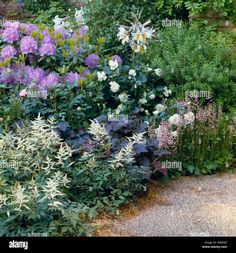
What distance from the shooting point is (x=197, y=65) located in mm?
6711

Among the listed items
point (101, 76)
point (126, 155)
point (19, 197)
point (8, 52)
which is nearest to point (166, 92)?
point (101, 76)

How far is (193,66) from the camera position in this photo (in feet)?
21.6

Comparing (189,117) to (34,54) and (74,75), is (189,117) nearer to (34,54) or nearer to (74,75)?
(74,75)

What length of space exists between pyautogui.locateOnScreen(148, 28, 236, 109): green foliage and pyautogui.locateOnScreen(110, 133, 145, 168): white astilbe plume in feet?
4.41

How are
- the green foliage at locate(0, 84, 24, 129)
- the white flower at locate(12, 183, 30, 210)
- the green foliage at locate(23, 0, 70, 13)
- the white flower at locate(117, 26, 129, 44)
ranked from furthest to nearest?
the green foliage at locate(23, 0, 70, 13)
the white flower at locate(117, 26, 129, 44)
the green foliage at locate(0, 84, 24, 129)
the white flower at locate(12, 183, 30, 210)

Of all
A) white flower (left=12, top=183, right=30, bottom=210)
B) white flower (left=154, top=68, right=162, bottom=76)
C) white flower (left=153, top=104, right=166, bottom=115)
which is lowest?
white flower (left=12, top=183, right=30, bottom=210)

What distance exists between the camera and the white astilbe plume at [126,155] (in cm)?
500

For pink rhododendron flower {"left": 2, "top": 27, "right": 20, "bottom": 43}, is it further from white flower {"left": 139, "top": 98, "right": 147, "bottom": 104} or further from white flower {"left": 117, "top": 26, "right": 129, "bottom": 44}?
white flower {"left": 139, "top": 98, "right": 147, "bottom": 104}

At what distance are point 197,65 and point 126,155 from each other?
2030 mm

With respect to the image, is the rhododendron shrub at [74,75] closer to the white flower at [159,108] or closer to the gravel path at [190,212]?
the white flower at [159,108]

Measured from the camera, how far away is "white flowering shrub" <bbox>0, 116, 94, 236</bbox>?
439 cm

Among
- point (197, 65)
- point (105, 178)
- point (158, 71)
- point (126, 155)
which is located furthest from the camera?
point (197, 65)

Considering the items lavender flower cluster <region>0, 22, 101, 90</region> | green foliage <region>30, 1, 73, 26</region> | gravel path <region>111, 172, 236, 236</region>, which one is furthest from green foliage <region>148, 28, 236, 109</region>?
green foliage <region>30, 1, 73, 26</region>

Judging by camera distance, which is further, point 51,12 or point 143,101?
point 51,12
